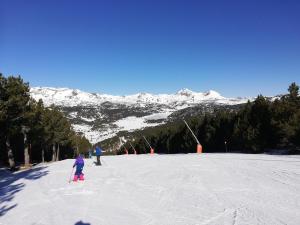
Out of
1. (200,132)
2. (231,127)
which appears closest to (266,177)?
(231,127)

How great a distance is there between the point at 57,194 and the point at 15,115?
25.8m

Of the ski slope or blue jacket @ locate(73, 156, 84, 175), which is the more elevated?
blue jacket @ locate(73, 156, 84, 175)

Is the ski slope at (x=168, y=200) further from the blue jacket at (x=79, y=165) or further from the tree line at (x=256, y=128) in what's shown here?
the tree line at (x=256, y=128)

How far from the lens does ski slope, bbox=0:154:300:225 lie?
1127cm

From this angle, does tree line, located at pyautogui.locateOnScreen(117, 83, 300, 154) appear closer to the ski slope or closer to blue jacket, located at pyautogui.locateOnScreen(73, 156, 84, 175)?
the ski slope

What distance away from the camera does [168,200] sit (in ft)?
45.9

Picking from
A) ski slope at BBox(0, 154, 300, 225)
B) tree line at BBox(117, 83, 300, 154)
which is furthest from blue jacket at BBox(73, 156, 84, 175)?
tree line at BBox(117, 83, 300, 154)

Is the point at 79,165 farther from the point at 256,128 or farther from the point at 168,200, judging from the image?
the point at 256,128

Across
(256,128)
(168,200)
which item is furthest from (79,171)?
(256,128)

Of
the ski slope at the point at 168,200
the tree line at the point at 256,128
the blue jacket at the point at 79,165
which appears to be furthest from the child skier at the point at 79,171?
the tree line at the point at 256,128

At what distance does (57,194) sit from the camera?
57.5 feet

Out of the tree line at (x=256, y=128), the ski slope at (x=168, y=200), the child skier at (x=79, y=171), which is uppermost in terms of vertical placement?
the tree line at (x=256, y=128)

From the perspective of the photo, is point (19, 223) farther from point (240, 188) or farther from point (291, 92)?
point (291, 92)

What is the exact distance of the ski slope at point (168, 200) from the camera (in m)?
11.3
